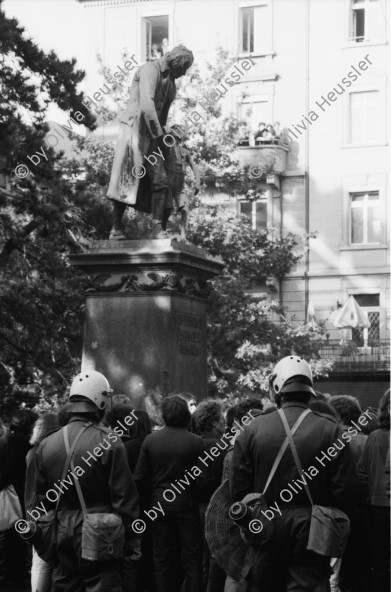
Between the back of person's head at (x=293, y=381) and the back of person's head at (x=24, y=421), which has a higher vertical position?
the back of person's head at (x=293, y=381)

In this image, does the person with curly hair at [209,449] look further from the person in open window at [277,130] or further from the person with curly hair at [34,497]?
the person in open window at [277,130]

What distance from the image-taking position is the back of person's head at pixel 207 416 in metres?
10.8

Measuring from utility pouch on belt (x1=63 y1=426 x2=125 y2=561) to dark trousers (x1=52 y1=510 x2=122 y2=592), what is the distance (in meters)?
0.11

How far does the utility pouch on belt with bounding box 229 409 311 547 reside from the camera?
Answer: 7.43 meters

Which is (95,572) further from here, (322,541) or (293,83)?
(293,83)

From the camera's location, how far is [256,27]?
42188 millimetres

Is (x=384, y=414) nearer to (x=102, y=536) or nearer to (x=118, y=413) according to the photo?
(x=118, y=413)

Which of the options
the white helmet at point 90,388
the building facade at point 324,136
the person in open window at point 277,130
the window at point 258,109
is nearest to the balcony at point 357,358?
the building facade at point 324,136

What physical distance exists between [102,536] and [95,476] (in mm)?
381

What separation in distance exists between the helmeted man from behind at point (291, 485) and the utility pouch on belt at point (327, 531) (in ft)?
0.23

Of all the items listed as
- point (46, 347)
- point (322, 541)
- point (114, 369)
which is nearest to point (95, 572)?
point (322, 541)

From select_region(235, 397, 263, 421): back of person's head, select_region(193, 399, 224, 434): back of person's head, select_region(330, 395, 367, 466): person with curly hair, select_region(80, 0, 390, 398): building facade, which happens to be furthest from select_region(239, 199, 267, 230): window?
select_region(235, 397, 263, 421): back of person's head

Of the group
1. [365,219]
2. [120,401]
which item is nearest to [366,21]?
[365,219]

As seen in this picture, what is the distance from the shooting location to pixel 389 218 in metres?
40.3
